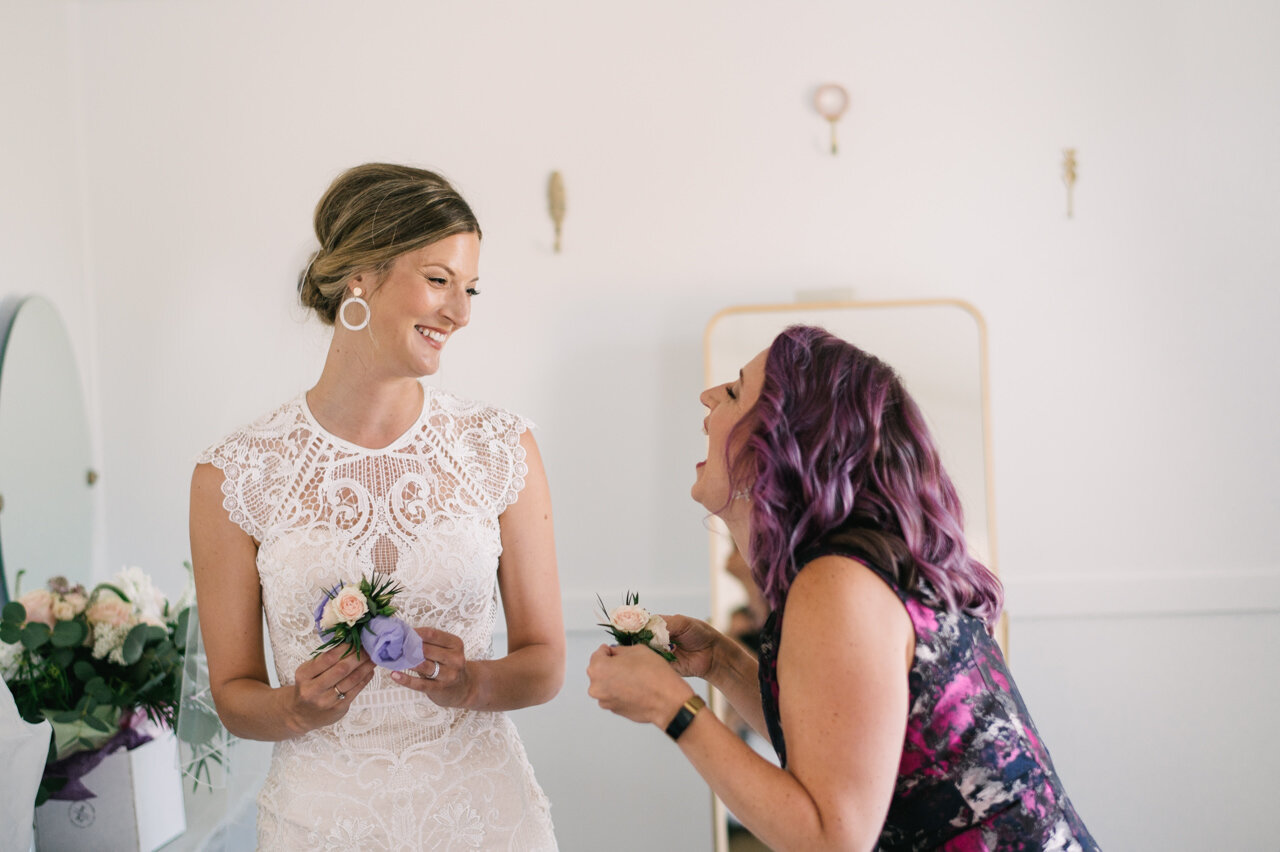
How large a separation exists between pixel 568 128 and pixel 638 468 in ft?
3.22

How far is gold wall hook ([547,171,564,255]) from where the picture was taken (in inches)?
115

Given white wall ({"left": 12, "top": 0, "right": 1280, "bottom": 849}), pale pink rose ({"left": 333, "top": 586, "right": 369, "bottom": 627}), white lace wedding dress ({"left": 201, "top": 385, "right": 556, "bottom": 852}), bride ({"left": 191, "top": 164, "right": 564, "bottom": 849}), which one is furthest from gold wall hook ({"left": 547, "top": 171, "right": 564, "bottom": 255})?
pale pink rose ({"left": 333, "top": 586, "right": 369, "bottom": 627})

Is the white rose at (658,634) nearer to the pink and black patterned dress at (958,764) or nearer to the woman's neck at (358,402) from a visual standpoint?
the pink and black patterned dress at (958,764)

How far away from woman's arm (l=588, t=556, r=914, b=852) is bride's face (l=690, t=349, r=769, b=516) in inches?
10.5

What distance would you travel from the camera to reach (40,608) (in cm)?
200

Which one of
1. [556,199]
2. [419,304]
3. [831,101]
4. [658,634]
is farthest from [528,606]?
[831,101]

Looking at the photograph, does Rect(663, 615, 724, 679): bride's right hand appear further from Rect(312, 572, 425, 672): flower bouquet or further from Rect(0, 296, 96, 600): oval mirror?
Rect(0, 296, 96, 600): oval mirror

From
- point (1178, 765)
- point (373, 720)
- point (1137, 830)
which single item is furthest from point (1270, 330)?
point (373, 720)

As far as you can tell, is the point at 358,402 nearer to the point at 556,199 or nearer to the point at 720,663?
the point at 720,663

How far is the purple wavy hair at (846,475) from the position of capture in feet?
4.59

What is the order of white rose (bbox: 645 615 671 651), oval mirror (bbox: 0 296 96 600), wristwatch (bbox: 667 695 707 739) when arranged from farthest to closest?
oval mirror (bbox: 0 296 96 600), white rose (bbox: 645 615 671 651), wristwatch (bbox: 667 695 707 739)

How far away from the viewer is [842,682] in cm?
126

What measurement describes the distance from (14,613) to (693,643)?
129cm

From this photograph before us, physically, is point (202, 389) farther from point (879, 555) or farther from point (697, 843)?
point (879, 555)
